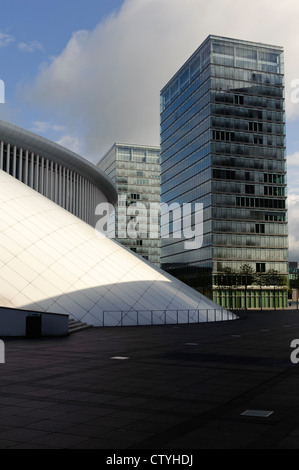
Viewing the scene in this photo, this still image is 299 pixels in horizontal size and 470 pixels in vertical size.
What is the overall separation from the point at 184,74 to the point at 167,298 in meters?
104

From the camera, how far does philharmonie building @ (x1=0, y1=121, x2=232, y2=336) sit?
95.3 ft

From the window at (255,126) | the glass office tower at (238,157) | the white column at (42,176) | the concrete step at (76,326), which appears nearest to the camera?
the concrete step at (76,326)

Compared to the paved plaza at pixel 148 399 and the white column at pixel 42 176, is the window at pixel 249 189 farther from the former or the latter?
the paved plaza at pixel 148 399

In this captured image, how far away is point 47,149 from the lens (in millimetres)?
49312

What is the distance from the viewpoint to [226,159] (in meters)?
114

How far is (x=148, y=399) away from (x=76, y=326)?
1900cm

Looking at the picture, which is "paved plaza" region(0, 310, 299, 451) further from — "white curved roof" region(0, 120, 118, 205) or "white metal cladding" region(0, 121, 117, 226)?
"white metal cladding" region(0, 121, 117, 226)

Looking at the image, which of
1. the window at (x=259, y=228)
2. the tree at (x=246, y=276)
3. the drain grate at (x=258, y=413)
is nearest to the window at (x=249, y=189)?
the window at (x=259, y=228)

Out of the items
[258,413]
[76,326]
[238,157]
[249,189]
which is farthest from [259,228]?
[258,413]

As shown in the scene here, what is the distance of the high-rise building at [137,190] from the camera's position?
168000mm

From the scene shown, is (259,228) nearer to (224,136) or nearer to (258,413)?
(224,136)

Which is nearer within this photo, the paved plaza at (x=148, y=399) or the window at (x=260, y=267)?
the paved plaza at (x=148, y=399)

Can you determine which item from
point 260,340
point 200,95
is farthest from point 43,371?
point 200,95

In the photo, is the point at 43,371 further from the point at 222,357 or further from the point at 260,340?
the point at 260,340
